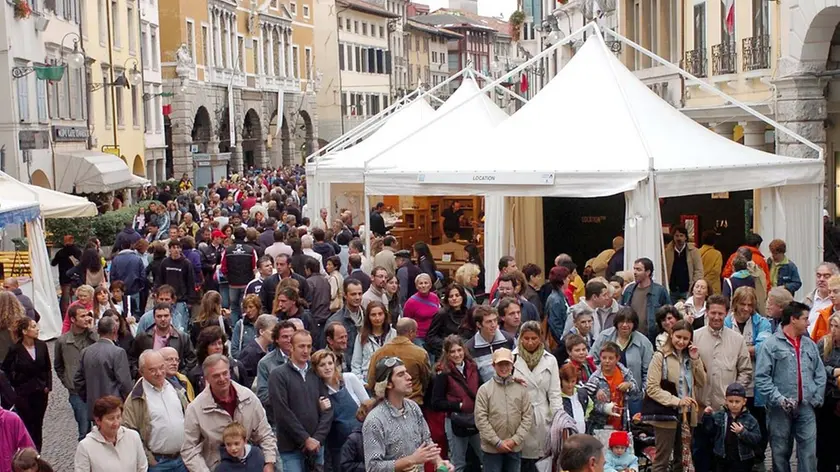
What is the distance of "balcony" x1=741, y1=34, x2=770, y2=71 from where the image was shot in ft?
75.5

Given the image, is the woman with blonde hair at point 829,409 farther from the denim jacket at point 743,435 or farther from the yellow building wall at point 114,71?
the yellow building wall at point 114,71

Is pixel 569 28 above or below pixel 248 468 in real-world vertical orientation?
above

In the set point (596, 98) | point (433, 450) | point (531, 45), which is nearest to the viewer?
point (433, 450)

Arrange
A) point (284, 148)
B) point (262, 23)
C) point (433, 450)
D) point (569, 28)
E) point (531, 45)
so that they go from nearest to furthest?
point (433, 450) < point (569, 28) < point (262, 23) < point (284, 148) < point (531, 45)

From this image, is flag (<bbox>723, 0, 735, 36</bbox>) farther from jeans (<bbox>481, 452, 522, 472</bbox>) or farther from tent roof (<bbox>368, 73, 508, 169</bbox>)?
jeans (<bbox>481, 452, 522, 472</bbox>)

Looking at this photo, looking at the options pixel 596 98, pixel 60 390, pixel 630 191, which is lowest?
pixel 60 390

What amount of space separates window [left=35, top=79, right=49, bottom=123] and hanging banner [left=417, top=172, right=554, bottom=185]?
62.1ft

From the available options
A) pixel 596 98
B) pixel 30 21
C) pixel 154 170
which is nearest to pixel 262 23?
pixel 154 170

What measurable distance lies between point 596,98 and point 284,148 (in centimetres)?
5644

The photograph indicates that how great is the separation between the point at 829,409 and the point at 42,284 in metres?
11.8

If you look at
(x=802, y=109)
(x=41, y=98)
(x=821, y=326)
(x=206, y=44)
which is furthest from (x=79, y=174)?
(x=821, y=326)

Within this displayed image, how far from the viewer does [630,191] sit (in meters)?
14.6

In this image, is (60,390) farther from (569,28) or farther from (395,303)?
(569,28)

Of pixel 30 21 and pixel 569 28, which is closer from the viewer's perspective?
pixel 30 21
